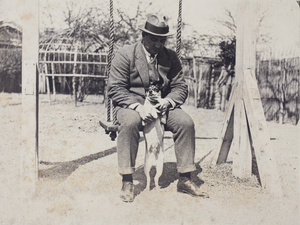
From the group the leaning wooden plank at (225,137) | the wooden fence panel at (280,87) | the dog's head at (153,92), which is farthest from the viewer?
the wooden fence panel at (280,87)

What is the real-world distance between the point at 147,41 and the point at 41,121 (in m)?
5.79

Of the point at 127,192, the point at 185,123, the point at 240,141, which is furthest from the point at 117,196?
the point at 240,141

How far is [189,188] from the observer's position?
328 centimetres

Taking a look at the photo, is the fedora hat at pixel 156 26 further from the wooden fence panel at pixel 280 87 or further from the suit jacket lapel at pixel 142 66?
the wooden fence panel at pixel 280 87

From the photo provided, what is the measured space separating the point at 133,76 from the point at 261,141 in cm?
142

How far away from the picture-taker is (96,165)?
14.0 feet

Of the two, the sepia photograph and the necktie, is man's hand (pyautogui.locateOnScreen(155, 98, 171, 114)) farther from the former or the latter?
the necktie

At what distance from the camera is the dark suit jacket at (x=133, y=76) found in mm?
3309

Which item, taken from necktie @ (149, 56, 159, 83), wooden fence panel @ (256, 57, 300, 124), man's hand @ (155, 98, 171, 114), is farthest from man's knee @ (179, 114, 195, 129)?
wooden fence panel @ (256, 57, 300, 124)

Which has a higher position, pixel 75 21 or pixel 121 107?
pixel 75 21

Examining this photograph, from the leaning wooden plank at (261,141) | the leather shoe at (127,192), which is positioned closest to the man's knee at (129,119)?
the leather shoe at (127,192)

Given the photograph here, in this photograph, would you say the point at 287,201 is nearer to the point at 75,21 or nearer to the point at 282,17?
the point at 282,17

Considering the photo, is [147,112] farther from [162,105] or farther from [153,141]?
[153,141]

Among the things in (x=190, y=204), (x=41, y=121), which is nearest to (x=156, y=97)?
(x=190, y=204)
